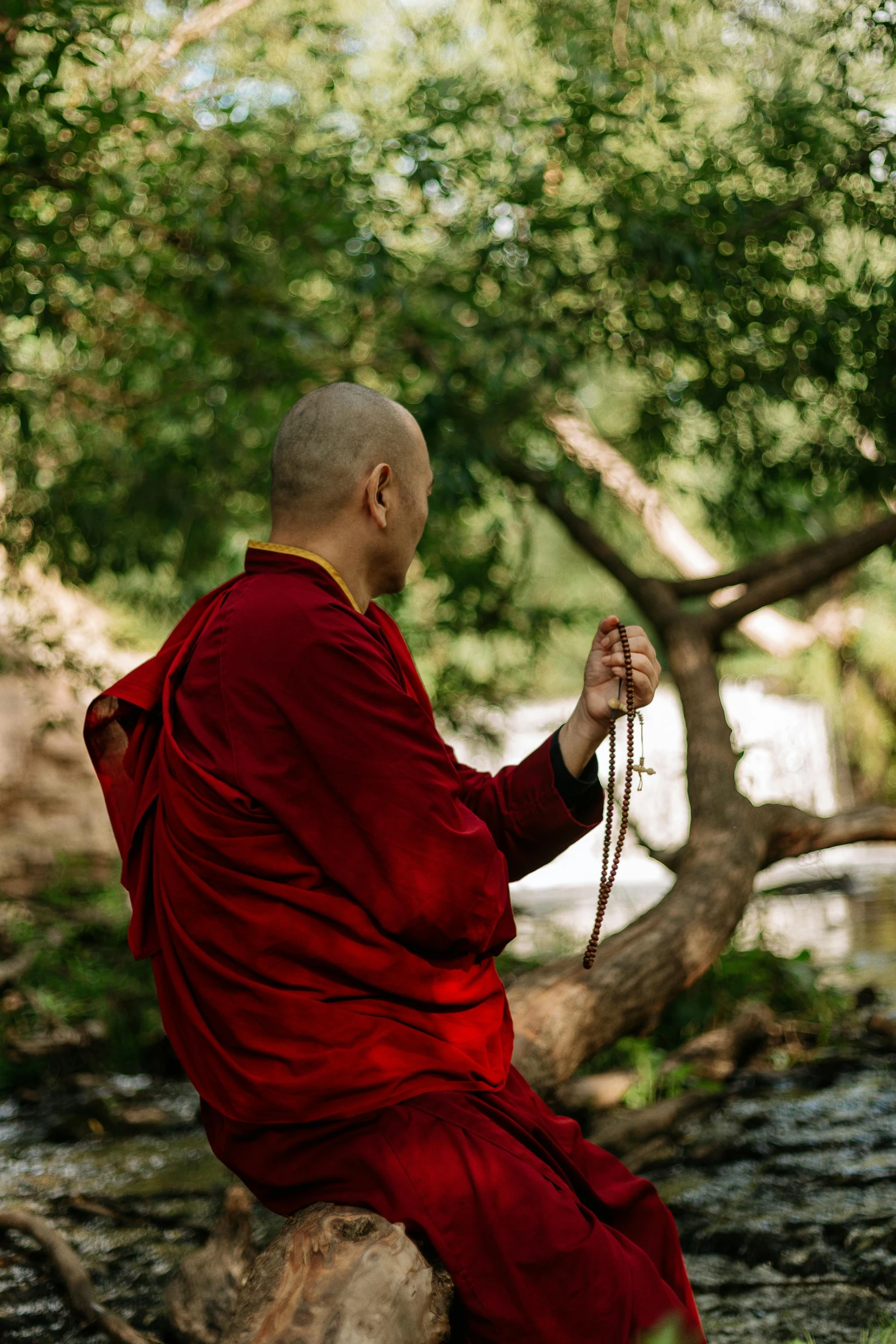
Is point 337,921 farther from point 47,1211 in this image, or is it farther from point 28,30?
point 28,30

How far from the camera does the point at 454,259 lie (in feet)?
20.8

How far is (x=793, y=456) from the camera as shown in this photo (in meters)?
5.12

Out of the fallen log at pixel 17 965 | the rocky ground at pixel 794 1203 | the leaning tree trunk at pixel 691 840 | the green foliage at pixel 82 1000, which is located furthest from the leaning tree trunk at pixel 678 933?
the fallen log at pixel 17 965

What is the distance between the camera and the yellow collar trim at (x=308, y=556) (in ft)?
6.40

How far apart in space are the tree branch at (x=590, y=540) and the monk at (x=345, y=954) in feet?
11.7

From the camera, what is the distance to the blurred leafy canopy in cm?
436

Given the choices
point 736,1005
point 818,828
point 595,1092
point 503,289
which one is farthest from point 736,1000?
point 503,289

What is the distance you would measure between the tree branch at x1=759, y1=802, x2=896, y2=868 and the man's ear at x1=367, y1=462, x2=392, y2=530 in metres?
2.98

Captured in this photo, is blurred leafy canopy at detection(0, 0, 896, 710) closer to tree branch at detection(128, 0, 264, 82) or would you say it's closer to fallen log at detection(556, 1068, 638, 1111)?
tree branch at detection(128, 0, 264, 82)

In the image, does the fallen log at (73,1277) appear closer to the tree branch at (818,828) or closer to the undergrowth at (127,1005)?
the undergrowth at (127,1005)

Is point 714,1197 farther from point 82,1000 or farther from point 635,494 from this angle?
point 635,494

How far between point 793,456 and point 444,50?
116 inches

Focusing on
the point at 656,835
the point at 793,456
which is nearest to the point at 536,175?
the point at 793,456

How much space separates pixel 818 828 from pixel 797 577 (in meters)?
1.17
